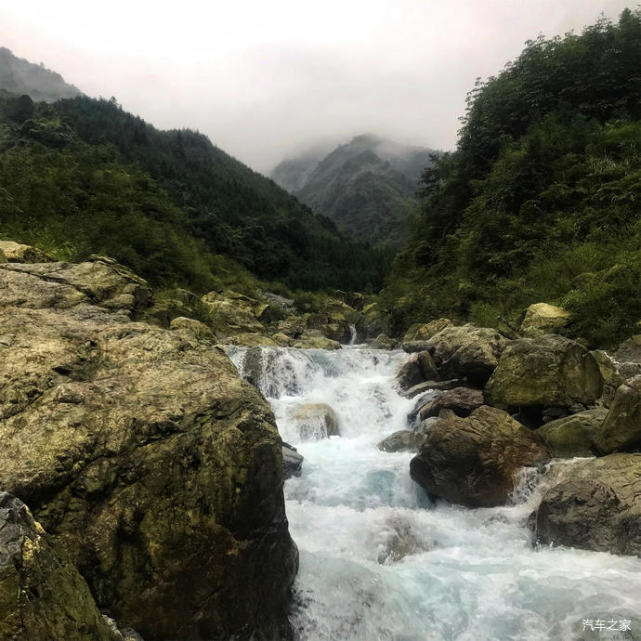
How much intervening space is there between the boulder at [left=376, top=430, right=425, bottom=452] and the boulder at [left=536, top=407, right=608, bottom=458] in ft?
12.2

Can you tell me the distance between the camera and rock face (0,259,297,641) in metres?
4.57

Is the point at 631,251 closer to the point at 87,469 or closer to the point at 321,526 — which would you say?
the point at 321,526

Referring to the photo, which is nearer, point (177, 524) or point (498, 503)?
point (177, 524)

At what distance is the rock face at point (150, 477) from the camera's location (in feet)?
15.0

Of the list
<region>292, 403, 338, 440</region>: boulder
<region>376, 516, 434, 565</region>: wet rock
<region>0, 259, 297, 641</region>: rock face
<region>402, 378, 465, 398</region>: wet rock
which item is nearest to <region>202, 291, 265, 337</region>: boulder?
<region>292, 403, 338, 440</region>: boulder

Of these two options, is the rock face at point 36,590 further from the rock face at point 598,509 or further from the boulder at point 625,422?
the boulder at point 625,422

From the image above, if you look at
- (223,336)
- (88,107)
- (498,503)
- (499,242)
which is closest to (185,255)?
(223,336)

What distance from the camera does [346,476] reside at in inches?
478

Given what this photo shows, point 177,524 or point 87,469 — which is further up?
point 87,469

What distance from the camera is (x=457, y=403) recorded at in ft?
41.9

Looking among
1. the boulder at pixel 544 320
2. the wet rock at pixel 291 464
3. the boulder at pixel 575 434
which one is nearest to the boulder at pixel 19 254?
the wet rock at pixel 291 464

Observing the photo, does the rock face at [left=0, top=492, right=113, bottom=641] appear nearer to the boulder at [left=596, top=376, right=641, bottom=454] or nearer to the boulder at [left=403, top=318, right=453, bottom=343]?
the boulder at [left=596, top=376, right=641, bottom=454]

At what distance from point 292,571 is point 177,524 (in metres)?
2.36

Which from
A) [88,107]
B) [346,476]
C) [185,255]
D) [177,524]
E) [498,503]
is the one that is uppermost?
[88,107]
